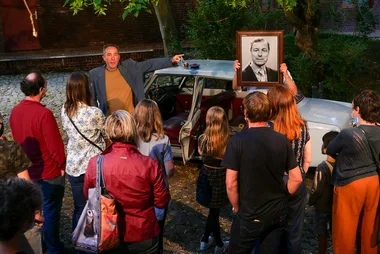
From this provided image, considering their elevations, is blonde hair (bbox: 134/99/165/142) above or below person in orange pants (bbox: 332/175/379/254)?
above

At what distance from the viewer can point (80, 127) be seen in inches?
176

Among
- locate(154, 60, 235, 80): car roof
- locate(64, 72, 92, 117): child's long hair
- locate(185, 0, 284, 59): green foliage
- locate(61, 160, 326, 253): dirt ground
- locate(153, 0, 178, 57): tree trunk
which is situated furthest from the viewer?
locate(153, 0, 178, 57): tree trunk

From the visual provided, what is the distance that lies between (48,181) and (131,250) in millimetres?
1362

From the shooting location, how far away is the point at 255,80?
245 inches

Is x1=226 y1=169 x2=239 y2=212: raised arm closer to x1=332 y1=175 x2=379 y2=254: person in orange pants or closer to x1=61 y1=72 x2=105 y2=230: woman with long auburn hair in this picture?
x1=332 y1=175 x2=379 y2=254: person in orange pants

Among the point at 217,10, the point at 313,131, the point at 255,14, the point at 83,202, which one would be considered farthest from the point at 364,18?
the point at 83,202

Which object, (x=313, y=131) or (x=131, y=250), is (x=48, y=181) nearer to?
(x=131, y=250)

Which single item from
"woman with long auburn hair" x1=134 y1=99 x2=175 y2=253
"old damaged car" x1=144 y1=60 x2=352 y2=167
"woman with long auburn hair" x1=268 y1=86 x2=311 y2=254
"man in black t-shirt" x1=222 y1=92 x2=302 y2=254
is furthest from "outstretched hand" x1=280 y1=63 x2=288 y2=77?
"man in black t-shirt" x1=222 y1=92 x2=302 y2=254

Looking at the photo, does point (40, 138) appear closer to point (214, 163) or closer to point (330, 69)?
point (214, 163)

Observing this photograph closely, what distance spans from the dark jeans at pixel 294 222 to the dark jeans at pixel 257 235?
30cm

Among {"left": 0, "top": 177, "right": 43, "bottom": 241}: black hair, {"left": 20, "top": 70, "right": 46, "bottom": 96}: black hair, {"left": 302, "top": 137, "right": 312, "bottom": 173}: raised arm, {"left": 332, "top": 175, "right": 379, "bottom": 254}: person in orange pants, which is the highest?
{"left": 20, "top": 70, "right": 46, "bottom": 96}: black hair

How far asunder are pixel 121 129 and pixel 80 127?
1.18 metres

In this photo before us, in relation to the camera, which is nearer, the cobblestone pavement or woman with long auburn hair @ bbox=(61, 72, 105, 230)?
woman with long auburn hair @ bbox=(61, 72, 105, 230)

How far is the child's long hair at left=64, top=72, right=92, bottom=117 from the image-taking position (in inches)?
174
